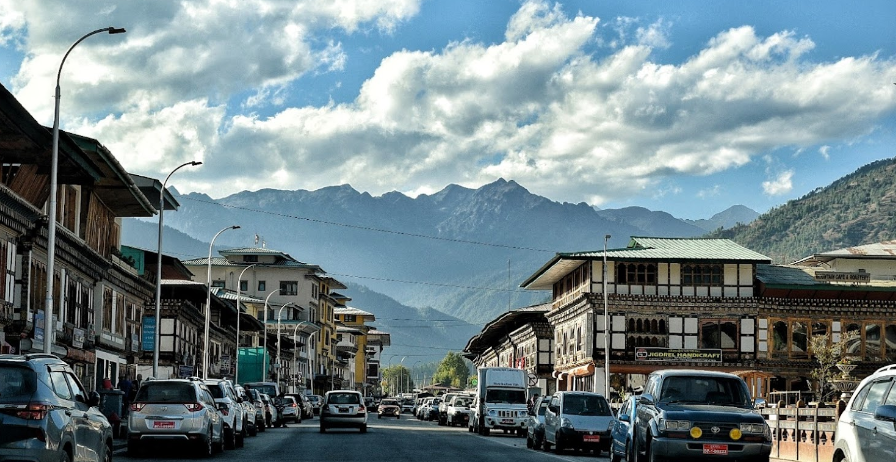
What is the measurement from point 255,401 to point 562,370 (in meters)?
45.8

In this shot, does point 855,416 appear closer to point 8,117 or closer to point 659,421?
point 659,421

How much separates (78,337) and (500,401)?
696 inches

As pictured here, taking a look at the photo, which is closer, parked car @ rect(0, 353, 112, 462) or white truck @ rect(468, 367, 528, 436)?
parked car @ rect(0, 353, 112, 462)

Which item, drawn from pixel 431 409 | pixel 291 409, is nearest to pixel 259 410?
pixel 291 409

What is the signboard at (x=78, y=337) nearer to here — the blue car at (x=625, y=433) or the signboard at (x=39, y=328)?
the signboard at (x=39, y=328)

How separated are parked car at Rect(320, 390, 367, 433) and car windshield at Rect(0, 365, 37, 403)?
33.8 meters

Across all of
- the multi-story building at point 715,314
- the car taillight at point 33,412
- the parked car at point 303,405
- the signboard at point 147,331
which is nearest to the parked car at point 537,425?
the car taillight at point 33,412

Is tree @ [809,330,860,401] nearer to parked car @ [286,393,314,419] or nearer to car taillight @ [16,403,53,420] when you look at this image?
parked car @ [286,393,314,419]

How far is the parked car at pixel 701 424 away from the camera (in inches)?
856

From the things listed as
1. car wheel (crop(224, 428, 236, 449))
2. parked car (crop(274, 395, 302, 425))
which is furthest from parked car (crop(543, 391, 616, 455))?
parked car (crop(274, 395, 302, 425))

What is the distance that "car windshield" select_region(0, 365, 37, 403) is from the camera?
52.0 feet

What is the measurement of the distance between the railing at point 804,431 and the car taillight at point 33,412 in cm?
1686

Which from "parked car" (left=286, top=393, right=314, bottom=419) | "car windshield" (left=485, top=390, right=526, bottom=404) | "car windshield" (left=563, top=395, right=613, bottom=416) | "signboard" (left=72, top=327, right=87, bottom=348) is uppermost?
"signboard" (left=72, top=327, right=87, bottom=348)

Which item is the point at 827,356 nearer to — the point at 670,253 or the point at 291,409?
the point at 670,253
